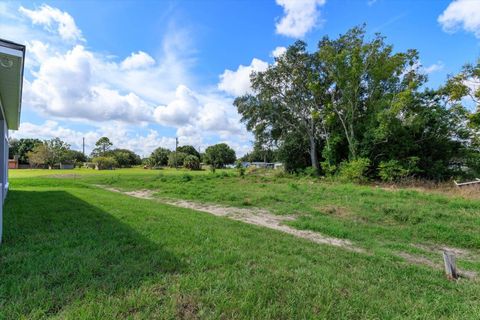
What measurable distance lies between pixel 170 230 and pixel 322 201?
6359 millimetres

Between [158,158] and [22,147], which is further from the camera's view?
[158,158]

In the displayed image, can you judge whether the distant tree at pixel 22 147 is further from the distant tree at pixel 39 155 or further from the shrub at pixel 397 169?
the shrub at pixel 397 169

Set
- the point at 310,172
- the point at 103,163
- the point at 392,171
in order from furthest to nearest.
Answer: the point at 103,163 < the point at 310,172 < the point at 392,171

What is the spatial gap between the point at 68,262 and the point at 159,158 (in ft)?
180

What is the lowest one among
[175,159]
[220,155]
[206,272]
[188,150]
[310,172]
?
[206,272]

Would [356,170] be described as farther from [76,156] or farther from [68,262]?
[76,156]

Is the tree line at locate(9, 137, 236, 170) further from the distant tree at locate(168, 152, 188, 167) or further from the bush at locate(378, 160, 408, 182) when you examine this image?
the bush at locate(378, 160, 408, 182)

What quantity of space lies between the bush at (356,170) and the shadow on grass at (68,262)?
48.9 ft

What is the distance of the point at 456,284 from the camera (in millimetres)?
3104

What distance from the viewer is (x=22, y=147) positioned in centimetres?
5047

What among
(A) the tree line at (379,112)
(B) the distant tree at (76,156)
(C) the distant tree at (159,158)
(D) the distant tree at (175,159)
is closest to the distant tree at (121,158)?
(C) the distant tree at (159,158)

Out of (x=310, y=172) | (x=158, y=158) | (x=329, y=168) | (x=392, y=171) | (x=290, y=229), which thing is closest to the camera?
(x=290, y=229)

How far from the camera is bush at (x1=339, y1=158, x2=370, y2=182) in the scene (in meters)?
15.9

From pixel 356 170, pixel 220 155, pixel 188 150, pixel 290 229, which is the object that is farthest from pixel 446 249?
pixel 188 150
